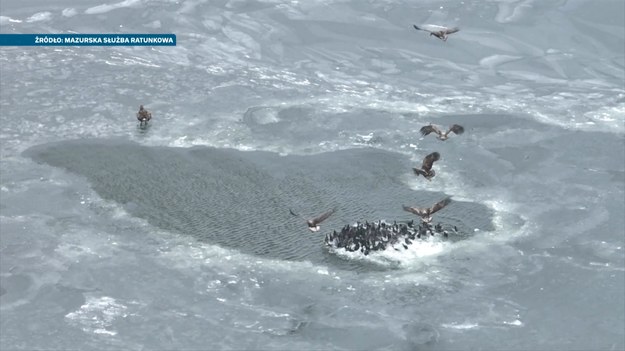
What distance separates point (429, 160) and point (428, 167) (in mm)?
209

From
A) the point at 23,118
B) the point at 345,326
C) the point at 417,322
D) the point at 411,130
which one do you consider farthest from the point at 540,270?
the point at 23,118

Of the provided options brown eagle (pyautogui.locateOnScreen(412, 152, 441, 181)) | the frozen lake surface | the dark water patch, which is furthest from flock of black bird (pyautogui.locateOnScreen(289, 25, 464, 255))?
brown eagle (pyautogui.locateOnScreen(412, 152, 441, 181))

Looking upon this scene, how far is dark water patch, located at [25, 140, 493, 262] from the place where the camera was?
81.1 feet

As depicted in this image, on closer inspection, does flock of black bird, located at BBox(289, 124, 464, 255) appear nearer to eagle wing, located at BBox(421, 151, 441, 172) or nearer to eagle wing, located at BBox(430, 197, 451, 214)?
eagle wing, located at BBox(430, 197, 451, 214)

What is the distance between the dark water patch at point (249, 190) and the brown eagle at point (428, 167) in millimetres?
652

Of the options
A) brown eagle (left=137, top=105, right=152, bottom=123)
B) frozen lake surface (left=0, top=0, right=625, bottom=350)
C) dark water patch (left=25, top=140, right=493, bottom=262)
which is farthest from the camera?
brown eagle (left=137, top=105, right=152, bottom=123)

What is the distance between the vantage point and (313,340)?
20172 mm

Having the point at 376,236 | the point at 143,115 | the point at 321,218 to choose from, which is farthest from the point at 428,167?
the point at 143,115

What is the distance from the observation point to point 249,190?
26984mm

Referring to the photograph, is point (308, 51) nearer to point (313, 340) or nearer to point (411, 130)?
point (411, 130)

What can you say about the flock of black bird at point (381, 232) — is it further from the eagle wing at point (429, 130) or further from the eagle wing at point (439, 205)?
the eagle wing at point (429, 130)

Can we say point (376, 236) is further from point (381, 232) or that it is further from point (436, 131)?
point (436, 131)

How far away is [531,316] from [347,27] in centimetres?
2309

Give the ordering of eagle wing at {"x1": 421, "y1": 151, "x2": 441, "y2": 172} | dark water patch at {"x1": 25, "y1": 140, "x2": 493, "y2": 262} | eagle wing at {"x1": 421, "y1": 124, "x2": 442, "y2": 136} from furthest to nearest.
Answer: eagle wing at {"x1": 421, "y1": 124, "x2": 442, "y2": 136} → eagle wing at {"x1": 421, "y1": 151, "x2": 441, "y2": 172} → dark water patch at {"x1": 25, "y1": 140, "x2": 493, "y2": 262}
